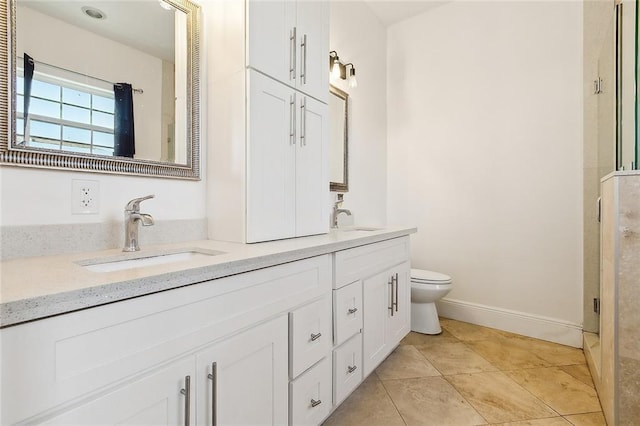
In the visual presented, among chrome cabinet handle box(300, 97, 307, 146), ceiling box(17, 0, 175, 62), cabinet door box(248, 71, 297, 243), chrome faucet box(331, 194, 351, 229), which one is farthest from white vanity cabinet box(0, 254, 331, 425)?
chrome faucet box(331, 194, 351, 229)

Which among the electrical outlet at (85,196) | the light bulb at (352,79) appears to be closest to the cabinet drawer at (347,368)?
the electrical outlet at (85,196)

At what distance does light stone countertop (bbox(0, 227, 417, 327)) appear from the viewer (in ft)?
1.86

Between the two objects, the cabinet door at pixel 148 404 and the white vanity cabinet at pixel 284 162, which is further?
the white vanity cabinet at pixel 284 162

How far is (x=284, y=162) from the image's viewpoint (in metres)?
1.48

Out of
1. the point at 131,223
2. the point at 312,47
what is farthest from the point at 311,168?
the point at 131,223

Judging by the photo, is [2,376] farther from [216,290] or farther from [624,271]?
[624,271]

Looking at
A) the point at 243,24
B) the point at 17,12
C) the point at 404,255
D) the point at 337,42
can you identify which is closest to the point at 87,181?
the point at 17,12

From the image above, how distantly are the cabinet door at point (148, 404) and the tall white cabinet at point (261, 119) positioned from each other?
2.03 feet

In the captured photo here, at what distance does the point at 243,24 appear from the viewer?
1.31 m

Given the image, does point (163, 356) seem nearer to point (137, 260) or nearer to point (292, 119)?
point (137, 260)

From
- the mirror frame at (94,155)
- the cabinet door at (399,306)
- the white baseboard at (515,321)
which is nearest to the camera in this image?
the mirror frame at (94,155)

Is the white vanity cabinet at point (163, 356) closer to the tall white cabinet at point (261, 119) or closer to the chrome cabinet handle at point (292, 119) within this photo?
the tall white cabinet at point (261, 119)

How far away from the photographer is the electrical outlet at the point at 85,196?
1049mm

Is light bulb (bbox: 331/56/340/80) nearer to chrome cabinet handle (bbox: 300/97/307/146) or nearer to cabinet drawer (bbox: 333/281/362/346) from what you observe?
chrome cabinet handle (bbox: 300/97/307/146)
